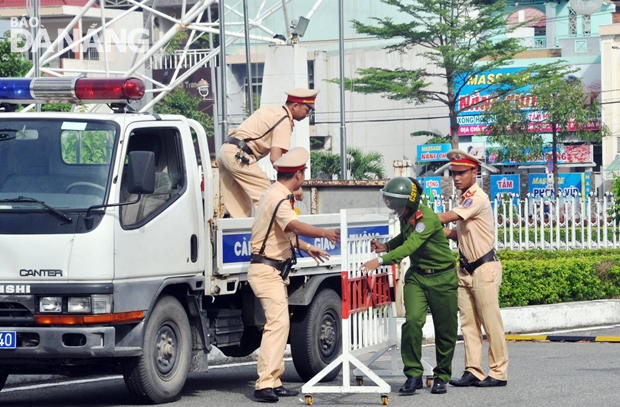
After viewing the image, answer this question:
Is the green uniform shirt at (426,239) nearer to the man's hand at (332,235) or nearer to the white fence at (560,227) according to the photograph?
the man's hand at (332,235)

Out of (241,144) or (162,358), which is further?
(241,144)

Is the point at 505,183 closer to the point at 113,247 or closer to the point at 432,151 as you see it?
the point at 432,151

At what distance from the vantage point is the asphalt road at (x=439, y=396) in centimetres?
757

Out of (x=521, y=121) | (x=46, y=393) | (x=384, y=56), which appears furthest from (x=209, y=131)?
(x=46, y=393)

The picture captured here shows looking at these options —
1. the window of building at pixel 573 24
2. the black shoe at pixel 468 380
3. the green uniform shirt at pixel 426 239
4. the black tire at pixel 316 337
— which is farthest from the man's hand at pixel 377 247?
the window of building at pixel 573 24

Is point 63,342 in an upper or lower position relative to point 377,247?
lower

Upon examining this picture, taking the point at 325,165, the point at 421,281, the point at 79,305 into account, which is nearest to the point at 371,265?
the point at 421,281

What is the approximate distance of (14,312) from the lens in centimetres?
689

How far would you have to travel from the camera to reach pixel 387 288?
28.2ft

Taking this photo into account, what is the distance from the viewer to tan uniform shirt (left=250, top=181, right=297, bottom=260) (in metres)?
7.52

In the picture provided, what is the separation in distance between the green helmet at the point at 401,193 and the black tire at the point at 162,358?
1836mm

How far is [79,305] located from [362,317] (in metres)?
2.54

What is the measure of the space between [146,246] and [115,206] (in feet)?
1.47

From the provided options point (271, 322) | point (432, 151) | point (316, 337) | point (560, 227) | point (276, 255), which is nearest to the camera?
point (271, 322)
